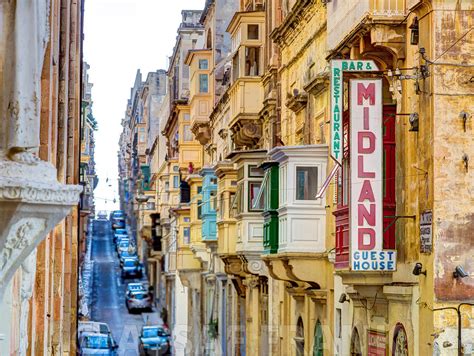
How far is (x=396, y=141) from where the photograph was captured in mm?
20797

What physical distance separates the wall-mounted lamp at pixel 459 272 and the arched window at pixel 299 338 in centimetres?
1161

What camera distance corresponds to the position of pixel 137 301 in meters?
77.2

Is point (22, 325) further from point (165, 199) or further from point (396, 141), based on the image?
point (165, 199)

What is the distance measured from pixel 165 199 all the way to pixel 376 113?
192ft

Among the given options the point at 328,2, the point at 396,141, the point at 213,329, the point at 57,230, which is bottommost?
the point at 213,329

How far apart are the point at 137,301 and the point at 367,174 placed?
5777cm

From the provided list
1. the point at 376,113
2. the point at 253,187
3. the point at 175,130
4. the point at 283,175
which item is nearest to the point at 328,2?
A: the point at 283,175

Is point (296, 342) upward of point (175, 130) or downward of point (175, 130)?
downward

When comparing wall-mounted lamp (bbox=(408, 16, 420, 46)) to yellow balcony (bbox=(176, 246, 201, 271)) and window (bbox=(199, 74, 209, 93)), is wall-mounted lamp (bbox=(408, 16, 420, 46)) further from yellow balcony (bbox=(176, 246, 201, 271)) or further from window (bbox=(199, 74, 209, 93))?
yellow balcony (bbox=(176, 246, 201, 271))

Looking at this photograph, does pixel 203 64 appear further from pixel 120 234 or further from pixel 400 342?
pixel 120 234

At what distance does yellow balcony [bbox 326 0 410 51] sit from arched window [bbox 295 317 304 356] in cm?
831

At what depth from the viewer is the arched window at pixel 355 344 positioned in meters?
24.1

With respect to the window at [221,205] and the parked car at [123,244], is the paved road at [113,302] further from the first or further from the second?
the window at [221,205]

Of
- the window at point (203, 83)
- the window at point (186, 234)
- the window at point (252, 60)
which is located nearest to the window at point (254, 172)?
the window at point (252, 60)
